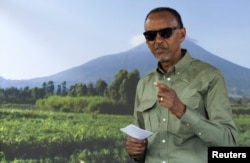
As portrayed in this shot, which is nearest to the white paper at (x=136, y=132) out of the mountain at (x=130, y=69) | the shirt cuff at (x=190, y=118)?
the shirt cuff at (x=190, y=118)

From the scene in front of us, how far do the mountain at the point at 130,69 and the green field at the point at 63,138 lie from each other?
11.1 inches

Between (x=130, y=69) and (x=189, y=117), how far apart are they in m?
2.10

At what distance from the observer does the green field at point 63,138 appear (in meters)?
3.40

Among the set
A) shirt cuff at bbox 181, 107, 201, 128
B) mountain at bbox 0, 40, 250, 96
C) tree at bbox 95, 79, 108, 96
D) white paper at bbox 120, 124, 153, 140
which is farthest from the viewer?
tree at bbox 95, 79, 108, 96

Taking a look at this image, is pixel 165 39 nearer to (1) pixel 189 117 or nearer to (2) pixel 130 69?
(1) pixel 189 117

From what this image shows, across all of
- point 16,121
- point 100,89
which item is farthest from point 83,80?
point 16,121

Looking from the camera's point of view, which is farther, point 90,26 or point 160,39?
point 90,26

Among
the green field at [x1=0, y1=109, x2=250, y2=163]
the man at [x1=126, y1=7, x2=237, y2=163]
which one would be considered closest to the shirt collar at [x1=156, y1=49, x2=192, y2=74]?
the man at [x1=126, y1=7, x2=237, y2=163]

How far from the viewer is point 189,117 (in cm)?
135

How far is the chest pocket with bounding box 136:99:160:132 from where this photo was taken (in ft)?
5.15

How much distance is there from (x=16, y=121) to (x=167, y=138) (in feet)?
7.53

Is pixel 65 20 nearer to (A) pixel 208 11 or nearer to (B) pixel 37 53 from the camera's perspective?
(B) pixel 37 53

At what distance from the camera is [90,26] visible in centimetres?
350

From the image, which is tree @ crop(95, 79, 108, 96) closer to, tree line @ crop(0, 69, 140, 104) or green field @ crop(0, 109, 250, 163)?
tree line @ crop(0, 69, 140, 104)
